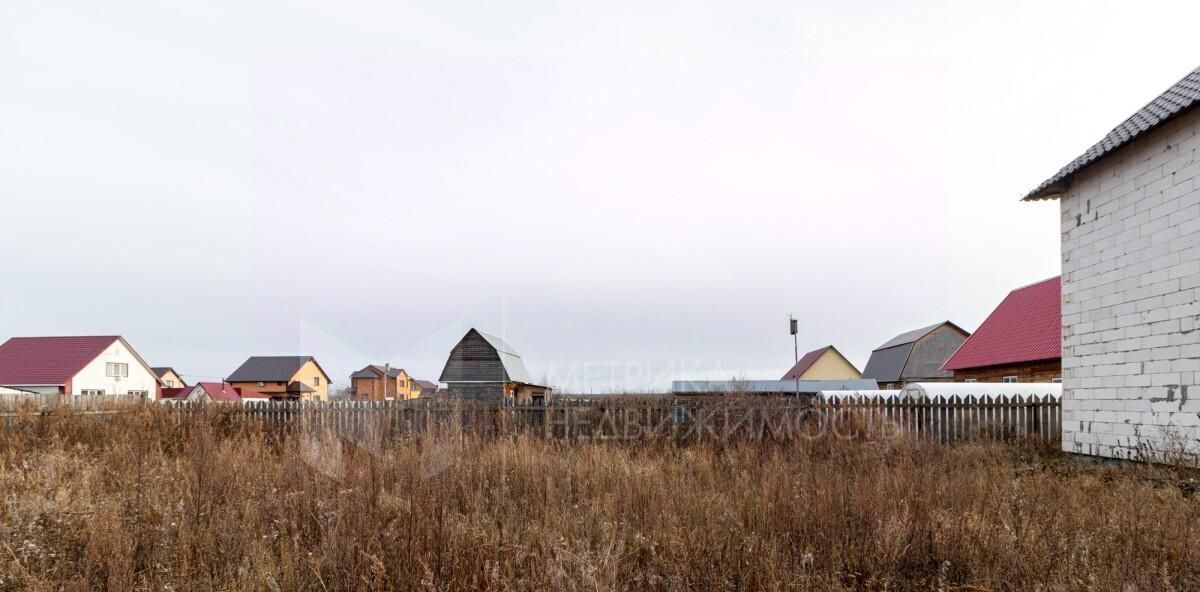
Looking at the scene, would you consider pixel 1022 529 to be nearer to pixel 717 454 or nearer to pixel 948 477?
pixel 948 477

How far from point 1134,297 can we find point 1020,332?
13.8 m

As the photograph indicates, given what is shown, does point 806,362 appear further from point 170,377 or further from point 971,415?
point 170,377

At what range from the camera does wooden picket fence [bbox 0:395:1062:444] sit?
12.0 m

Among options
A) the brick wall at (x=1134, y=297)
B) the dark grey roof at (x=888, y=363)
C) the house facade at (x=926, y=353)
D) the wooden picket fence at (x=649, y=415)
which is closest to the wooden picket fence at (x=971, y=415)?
the wooden picket fence at (x=649, y=415)

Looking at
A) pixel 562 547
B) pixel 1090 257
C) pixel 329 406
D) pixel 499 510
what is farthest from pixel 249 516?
pixel 1090 257

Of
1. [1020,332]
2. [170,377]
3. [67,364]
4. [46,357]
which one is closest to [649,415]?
[1020,332]

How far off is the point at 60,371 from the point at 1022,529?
50202 mm

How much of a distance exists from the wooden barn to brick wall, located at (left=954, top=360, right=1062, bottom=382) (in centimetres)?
1711

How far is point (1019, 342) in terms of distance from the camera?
841 inches

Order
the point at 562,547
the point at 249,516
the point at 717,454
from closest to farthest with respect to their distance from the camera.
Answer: the point at 562,547 → the point at 249,516 → the point at 717,454

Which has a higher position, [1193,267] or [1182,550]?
[1193,267]

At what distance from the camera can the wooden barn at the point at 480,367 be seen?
28.9 m

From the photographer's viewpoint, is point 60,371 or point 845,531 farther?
point 60,371

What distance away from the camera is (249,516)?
5004mm
